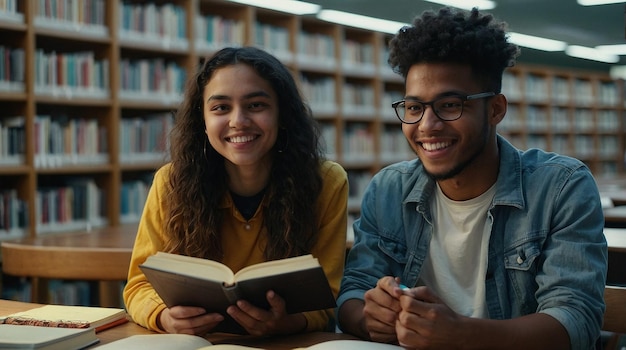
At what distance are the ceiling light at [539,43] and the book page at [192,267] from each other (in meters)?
8.64

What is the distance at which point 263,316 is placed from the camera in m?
1.29

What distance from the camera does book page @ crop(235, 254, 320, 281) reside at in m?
1.17

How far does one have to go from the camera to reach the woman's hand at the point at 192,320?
Answer: 1311 millimetres

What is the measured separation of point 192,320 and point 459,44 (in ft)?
2.42

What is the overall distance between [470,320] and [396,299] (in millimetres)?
150

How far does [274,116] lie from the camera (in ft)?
5.51

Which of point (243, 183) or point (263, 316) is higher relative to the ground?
point (243, 183)

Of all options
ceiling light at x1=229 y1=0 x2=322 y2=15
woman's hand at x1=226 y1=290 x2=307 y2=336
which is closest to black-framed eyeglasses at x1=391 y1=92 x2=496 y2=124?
woman's hand at x1=226 y1=290 x2=307 y2=336

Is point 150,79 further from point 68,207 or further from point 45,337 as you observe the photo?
point 45,337

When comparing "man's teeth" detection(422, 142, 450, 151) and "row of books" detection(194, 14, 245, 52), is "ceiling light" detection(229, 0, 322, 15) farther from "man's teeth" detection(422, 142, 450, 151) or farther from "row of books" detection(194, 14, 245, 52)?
"man's teeth" detection(422, 142, 450, 151)

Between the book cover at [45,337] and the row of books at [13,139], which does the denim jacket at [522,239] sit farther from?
the row of books at [13,139]

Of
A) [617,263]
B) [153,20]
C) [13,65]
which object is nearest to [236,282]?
[617,263]

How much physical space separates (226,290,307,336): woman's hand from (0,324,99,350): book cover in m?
0.26

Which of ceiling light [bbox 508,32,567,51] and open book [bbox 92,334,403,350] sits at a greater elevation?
ceiling light [bbox 508,32,567,51]
